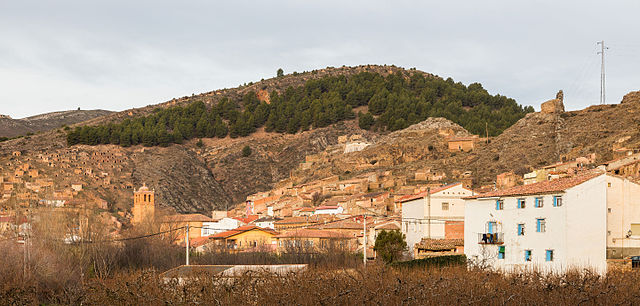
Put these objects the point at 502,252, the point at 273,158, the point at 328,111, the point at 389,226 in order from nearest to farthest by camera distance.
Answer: the point at 502,252 → the point at 389,226 → the point at 273,158 → the point at 328,111

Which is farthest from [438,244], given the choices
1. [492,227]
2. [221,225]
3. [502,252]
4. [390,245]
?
[221,225]

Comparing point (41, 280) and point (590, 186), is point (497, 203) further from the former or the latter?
point (41, 280)

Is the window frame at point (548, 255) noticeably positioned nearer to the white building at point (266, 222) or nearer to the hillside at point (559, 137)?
the white building at point (266, 222)

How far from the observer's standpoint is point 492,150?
117750mm

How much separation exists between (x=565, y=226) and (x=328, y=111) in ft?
434

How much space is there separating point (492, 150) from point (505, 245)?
71.7 metres

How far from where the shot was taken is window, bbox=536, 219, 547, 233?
44562mm

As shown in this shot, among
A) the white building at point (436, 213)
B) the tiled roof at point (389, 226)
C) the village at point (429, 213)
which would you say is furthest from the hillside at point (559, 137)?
the white building at point (436, 213)

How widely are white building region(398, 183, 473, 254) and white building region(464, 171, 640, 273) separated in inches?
391

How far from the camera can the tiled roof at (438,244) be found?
5441cm

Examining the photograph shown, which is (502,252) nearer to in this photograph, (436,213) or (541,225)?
(541,225)

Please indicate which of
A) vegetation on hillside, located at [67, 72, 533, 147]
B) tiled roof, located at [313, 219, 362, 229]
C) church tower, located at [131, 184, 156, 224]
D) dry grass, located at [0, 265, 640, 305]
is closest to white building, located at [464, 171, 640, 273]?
dry grass, located at [0, 265, 640, 305]

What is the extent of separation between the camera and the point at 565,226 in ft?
140

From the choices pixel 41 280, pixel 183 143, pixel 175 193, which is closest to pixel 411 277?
pixel 41 280
